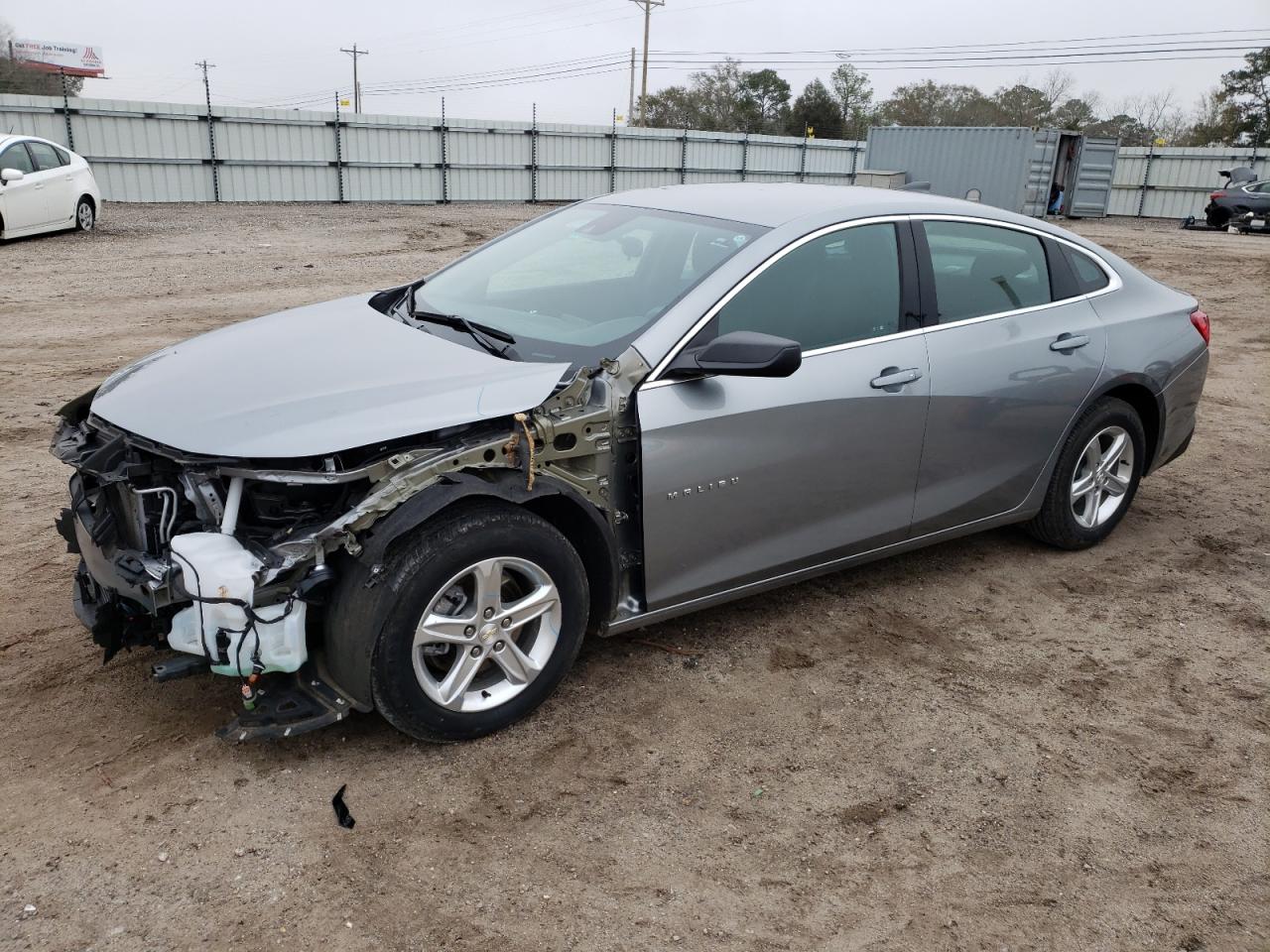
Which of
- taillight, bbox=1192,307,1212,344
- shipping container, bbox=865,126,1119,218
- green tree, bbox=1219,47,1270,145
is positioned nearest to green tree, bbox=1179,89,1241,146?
green tree, bbox=1219,47,1270,145

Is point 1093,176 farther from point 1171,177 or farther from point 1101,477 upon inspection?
point 1101,477

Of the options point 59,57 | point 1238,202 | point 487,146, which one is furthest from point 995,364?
point 59,57

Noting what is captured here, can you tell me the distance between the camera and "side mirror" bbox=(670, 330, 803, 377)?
134 inches

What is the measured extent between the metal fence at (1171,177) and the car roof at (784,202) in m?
29.5

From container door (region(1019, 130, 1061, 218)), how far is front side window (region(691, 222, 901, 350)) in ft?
78.6

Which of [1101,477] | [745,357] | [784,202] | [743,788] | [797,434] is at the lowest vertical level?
[743,788]

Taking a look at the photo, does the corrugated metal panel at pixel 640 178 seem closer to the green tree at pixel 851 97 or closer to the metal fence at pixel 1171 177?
the metal fence at pixel 1171 177

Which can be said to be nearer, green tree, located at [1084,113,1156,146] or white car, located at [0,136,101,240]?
white car, located at [0,136,101,240]

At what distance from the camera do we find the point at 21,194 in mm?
14422

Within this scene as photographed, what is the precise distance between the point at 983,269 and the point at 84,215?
15643mm

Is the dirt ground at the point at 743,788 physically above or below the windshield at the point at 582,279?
below

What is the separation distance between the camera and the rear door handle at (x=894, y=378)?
13.2ft

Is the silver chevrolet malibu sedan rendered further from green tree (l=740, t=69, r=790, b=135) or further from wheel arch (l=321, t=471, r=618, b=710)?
green tree (l=740, t=69, r=790, b=135)

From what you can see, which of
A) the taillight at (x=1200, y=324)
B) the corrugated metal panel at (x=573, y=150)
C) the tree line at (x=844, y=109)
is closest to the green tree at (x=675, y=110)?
the tree line at (x=844, y=109)
